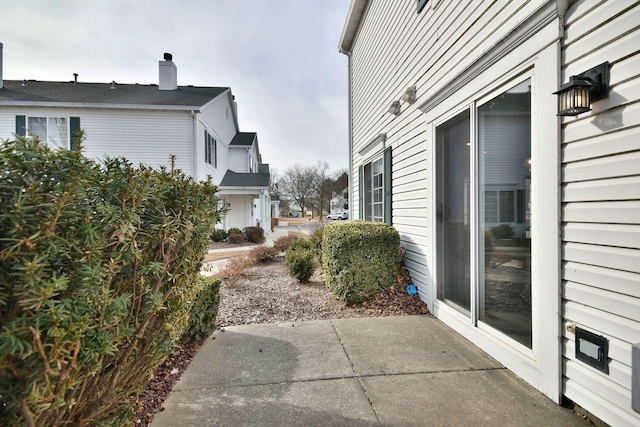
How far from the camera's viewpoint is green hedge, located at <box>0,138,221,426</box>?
3.05 feet

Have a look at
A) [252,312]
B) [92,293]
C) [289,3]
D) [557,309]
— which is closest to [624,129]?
[557,309]

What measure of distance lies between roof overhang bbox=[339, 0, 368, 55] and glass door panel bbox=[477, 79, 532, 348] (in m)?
5.60

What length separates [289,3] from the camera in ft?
24.8

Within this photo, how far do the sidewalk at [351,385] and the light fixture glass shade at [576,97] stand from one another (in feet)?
6.27

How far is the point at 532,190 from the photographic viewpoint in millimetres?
2365

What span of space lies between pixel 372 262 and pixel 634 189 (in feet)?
9.78

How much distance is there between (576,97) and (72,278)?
8.86ft

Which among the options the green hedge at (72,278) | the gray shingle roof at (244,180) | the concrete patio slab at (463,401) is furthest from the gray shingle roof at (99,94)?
the concrete patio slab at (463,401)

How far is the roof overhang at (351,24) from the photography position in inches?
280

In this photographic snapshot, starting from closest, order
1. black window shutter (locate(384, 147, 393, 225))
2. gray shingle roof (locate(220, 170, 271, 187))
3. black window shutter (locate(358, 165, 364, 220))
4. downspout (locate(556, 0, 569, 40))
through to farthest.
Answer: downspout (locate(556, 0, 569, 40)) < black window shutter (locate(384, 147, 393, 225)) < black window shutter (locate(358, 165, 364, 220)) < gray shingle roof (locate(220, 170, 271, 187))

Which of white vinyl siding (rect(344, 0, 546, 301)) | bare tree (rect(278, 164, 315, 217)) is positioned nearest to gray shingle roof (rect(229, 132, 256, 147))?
white vinyl siding (rect(344, 0, 546, 301))

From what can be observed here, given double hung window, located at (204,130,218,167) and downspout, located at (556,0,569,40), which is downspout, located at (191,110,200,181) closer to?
double hung window, located at (204,130,218,167)

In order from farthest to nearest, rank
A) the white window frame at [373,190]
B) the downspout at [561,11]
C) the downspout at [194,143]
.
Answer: the downspout at [194,143] < the white window frame at [373,190] < the downspout at [561,11]

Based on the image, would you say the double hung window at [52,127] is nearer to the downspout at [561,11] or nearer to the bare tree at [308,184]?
the downspout at [561,11]
